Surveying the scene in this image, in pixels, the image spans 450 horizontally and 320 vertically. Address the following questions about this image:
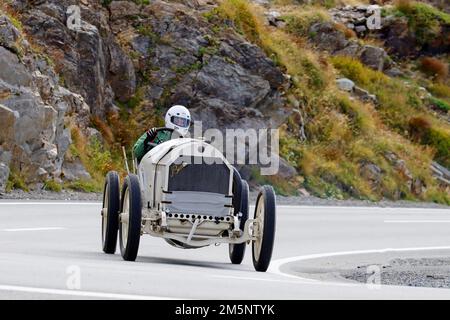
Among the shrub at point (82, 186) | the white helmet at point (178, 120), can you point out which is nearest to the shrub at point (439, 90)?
the shrub at point (82, 186)

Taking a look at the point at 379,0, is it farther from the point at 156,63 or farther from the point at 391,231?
the point at 391,231

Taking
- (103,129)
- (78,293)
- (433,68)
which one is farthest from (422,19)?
(78,293)

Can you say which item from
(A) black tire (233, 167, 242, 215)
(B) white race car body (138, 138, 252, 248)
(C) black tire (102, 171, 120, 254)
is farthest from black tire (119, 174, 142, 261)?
(A) black tire (233, 167, 242, 215)

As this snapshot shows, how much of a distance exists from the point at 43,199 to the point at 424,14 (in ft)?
89.5

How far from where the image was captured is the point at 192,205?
11203 millimetres

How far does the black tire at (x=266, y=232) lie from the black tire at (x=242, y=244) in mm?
427

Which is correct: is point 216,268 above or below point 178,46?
below

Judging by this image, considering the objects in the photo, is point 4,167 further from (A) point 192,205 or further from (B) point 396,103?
(B) point 396,103

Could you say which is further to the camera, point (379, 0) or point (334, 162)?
point (379, 0)

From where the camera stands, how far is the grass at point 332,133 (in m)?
28.7

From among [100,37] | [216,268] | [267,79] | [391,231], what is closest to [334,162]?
[267,79]

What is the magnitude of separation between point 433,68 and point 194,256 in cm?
3170

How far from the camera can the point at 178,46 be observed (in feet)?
90.3

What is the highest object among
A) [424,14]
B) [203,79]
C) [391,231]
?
[424,14]
